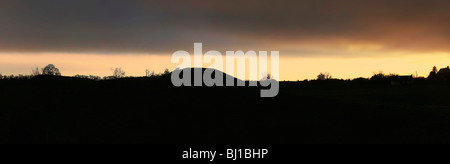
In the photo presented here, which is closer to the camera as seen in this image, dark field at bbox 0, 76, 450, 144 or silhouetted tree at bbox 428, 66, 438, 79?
dark field at bbox 0, 76, 450, 144

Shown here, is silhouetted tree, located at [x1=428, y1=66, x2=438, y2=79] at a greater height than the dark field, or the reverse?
silhouetted tree, located at [x1=428, y1=66, x2=438, y2=79]

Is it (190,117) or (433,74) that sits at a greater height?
(433,74)

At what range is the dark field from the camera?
73.5 ft

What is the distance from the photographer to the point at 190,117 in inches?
1070

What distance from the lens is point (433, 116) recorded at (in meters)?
25.9

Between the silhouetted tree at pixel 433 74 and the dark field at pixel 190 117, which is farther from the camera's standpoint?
the silhouetted tree at pixel 433 74

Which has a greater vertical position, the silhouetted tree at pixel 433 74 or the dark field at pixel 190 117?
the silhouetted tree at pixel 433 74

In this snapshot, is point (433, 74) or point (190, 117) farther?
point (433, 74)

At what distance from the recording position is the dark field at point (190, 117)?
73.5 feet

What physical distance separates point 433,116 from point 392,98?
71.4 feet
